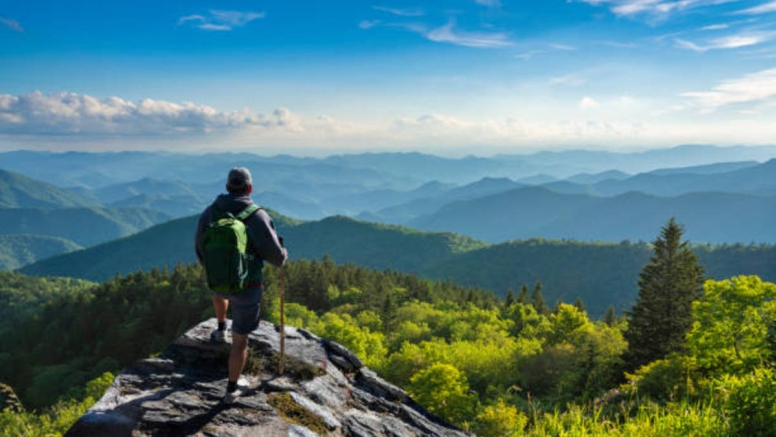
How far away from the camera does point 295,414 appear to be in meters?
7.98

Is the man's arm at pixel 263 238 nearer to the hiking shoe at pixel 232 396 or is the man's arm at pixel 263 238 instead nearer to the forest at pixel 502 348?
the hiking shoe at pixel 232 396

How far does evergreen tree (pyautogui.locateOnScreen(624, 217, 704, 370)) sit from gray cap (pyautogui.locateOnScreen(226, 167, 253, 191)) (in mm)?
33396

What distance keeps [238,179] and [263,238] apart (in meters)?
1.30

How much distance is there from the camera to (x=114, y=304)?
106500 millimetres

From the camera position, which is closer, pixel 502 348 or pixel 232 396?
pixel 232 396

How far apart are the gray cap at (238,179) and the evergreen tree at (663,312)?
110 ft

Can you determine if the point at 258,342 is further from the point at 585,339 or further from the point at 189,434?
the point at 585,339

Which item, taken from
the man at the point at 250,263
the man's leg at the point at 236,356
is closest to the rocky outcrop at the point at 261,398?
the man's leg at the point at 236,356

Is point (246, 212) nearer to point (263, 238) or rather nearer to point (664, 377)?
point (263, 238)

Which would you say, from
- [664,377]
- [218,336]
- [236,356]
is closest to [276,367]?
[218,336]

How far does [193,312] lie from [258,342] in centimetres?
8793

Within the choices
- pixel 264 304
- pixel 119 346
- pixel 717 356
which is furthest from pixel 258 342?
pixel 119 346

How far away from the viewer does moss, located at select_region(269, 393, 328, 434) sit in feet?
25.6

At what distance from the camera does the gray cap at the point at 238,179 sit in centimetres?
827
